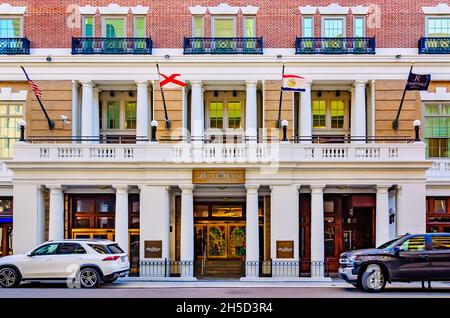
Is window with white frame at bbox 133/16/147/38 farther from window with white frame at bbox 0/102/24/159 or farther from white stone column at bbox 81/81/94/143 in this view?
window with white frame at bbox 0/102/24/159

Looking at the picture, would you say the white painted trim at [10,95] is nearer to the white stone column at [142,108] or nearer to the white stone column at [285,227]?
the white stone column at [142,108]

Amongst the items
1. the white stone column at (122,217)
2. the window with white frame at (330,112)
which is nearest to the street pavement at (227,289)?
the white stone column at (122,217)

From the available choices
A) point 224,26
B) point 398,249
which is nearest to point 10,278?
point 398,249

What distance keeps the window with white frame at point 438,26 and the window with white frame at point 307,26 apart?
236 inches

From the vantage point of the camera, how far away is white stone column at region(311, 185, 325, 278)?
24672 millimetres

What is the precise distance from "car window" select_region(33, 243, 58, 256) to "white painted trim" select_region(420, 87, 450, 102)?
19469 mm

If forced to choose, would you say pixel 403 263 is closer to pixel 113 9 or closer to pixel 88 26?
pixel 113 9

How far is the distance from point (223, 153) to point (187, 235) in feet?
12.9

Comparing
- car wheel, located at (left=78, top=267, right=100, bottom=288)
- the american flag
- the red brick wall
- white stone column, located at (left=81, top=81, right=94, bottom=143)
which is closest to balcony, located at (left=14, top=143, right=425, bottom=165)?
the american flag
